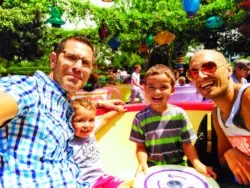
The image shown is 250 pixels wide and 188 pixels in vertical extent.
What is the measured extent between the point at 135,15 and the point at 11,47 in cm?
1477

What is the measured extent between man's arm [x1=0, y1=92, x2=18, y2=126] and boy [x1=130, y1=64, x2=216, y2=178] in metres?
1.31

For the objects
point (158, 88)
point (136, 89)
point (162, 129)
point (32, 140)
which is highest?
point (158, 88)

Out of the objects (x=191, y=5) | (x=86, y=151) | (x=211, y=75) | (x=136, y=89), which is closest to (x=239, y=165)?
(x=211, y=75)

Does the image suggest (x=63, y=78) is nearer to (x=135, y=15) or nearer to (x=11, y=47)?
(x=135, y=15)

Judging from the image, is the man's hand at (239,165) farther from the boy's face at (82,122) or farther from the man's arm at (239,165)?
the boy's face at (82,122)

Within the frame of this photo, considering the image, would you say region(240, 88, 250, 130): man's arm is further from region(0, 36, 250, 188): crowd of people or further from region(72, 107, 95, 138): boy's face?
region(72, 107, 95, 138): boy's face

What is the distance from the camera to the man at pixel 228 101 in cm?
201

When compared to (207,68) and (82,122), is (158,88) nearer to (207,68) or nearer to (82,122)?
(207,68)

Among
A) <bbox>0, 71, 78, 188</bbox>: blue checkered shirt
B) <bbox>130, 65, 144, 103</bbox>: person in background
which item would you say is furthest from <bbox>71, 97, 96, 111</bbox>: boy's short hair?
<bbox>130, 65, 144, 103</bbox>: person in background

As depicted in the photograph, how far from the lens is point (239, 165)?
2061 mm

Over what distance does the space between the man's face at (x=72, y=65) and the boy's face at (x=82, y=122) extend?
1.65ft

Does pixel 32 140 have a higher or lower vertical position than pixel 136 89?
higher

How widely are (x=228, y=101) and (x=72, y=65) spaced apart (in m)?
0.96

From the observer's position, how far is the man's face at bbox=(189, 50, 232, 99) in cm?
210
